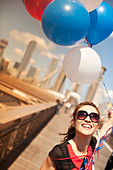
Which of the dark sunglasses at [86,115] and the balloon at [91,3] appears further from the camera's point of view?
the balloon at [91,3]

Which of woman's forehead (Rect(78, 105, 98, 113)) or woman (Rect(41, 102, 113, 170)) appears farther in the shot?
woman's forehead (Rect(78, 105, 98, 113))

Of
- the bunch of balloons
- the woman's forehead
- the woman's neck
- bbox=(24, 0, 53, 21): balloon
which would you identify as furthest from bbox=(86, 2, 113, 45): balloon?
the woman's neck

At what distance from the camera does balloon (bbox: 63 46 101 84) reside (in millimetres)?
1511

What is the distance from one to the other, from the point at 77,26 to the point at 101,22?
0.37 metres

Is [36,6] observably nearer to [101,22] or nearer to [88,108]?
[101,22]

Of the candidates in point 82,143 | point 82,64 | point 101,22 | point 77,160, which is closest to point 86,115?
point 82,143

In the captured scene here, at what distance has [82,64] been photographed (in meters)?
1.53

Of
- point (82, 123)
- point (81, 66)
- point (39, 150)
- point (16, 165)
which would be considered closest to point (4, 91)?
point (39, 150)

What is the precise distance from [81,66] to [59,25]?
0.41 meters

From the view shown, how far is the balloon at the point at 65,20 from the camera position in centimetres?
135

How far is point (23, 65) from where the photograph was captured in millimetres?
143125

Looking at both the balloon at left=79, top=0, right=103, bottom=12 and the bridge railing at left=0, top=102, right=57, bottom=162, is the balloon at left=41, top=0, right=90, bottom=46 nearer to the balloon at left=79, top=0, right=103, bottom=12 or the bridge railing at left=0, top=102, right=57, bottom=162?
the balloon at left=79, top=0, right=103, bottom=12

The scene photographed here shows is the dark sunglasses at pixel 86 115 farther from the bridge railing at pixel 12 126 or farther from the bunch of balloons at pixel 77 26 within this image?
the bridge railing at pixel 12 126

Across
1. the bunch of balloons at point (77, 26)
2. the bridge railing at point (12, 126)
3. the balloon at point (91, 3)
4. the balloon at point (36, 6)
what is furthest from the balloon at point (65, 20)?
the bridge railing at point (12, 126)
